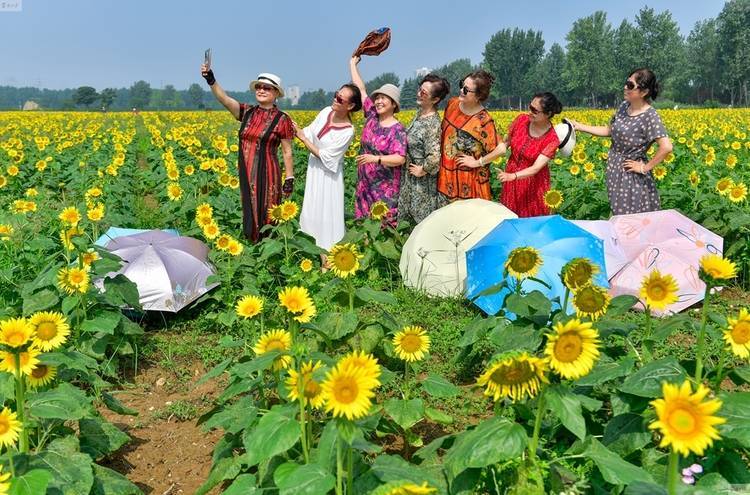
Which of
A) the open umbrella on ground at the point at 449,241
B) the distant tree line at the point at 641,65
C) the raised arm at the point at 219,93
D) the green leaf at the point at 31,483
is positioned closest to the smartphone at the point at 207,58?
the raised arm at the point at 219,93

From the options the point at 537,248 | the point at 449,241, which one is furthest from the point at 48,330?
the point at 449,241

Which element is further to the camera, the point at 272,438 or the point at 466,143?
the point at 466,143

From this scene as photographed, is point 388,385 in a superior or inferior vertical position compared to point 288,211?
inferior

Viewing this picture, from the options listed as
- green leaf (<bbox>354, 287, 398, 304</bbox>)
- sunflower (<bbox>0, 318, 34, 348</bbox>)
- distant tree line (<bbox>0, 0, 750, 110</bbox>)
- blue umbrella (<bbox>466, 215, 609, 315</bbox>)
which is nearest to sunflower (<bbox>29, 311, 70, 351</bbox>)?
sunflower (<bbox>0, 318, 34, 348</bbox>)

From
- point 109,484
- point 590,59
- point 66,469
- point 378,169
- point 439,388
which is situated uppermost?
point 590,59

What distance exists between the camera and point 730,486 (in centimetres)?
166

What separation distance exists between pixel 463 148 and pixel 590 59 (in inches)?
2759

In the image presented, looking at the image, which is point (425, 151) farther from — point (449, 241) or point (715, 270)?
point (715, 270)

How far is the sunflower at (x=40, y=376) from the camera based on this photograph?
2094 millimetres

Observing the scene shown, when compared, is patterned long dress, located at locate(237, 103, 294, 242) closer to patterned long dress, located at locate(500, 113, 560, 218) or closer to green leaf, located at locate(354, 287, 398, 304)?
patterned long dress, located at locate(500, 113, 560, 218)

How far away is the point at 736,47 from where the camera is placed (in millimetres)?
63531

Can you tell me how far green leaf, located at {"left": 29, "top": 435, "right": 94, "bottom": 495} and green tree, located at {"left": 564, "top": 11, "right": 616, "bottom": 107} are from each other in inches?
2751

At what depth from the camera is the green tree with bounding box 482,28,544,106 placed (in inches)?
3383

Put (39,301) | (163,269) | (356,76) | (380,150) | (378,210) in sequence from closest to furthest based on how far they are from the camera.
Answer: (39,301), (163,269), (378,210), (380,150), (356,76)
